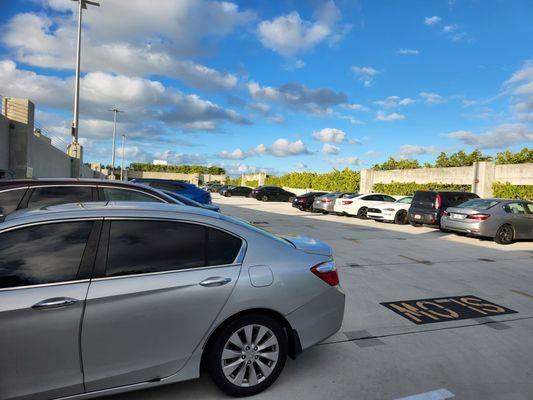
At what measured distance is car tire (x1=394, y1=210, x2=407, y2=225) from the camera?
1842 cm

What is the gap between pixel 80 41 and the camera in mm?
23812

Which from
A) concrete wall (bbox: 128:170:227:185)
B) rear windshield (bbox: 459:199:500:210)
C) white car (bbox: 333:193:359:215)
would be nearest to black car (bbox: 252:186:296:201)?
white car (bbox: 333:193:359:215)

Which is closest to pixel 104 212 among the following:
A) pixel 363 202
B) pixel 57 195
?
pixel 57 195

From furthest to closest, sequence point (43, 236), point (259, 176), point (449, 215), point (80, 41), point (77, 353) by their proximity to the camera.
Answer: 1. point (259, 176)
2. point (80, 41)
3. point (449, 215)
4. point (43, 236)
5. point (77, 353)

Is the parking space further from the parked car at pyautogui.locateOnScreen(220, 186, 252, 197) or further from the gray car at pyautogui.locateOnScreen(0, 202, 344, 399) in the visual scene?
the parked car at pyautogui.locateOnScreen(220, 186, 252, 197)

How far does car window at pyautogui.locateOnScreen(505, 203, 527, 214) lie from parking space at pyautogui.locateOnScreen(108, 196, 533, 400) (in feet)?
14.8

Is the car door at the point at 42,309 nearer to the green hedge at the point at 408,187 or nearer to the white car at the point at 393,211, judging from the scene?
the white car at the point at 393,211

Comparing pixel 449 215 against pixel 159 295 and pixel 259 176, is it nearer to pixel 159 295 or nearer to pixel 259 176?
pixel 159 295

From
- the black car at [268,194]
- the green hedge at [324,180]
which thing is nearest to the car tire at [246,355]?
the black car at [268,194]

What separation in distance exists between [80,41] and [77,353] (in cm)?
2592

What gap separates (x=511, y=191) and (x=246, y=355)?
82.1 feet

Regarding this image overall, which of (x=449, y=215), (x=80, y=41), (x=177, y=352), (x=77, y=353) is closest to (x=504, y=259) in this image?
(x=449, y=215)

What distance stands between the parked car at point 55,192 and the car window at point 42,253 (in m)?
3.00

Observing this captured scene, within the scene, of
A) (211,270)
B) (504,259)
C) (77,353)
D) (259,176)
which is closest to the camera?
(77,353)
